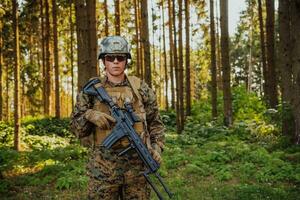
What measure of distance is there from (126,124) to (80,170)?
6650 mm

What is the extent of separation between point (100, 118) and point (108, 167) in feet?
1.60

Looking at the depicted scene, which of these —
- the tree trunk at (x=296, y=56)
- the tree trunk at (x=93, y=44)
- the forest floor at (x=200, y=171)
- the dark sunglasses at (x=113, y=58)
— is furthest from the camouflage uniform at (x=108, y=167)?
the tree trunk at (x=296, y=56)

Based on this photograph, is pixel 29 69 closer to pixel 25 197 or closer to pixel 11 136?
pixel 11 136

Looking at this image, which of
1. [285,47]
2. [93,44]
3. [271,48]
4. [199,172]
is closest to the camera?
[199,172]

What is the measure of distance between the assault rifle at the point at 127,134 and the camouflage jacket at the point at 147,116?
170mm

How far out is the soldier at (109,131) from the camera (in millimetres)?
3852

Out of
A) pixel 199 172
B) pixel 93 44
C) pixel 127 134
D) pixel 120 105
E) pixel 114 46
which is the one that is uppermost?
pixel 93 44

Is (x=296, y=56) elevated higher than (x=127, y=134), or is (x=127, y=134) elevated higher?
(x=296, y=56)

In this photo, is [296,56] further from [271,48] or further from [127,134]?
[127,134]

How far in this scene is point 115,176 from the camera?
12.6ft

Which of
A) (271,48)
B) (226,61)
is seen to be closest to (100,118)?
(226,61)

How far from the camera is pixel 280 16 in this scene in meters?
12.9

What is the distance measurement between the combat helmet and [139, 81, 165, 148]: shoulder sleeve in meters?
0.39

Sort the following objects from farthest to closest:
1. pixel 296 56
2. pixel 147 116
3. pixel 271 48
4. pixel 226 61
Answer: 1. pixel 271 48
2. pixel 226 61
3. pixel 296 56
4. pixel 147 116
